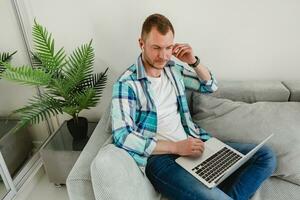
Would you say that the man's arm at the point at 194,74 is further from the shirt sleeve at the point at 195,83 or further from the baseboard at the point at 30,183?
the baseboard at the point at 30,183

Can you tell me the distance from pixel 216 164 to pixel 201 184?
148mm

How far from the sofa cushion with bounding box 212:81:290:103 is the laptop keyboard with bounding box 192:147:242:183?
1.50ft

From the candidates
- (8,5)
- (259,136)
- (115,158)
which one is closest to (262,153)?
(259,136)

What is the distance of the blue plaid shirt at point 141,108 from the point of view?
1271 millimetres

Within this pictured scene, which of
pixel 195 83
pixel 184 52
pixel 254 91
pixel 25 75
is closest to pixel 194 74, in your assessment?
pixel 195 83

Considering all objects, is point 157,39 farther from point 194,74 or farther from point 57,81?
point 57,81

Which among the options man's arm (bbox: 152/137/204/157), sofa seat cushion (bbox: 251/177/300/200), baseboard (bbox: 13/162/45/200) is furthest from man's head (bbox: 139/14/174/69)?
baseboard (bbox: 13/162/45/200)

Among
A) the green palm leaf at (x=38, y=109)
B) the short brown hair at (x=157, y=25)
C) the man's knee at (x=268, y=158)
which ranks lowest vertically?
the man's knee at (x=268, y=158)

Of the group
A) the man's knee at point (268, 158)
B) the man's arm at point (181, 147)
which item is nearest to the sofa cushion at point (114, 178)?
the man's arm at point (181, 147)

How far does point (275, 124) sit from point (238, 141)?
8.5 inches

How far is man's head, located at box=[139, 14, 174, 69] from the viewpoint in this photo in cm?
128

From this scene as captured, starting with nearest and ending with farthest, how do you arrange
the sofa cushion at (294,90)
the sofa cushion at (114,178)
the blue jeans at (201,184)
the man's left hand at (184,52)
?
the sofa cushion at (114,178) < the blue jeans at (201,184) < the man's left hand at (184,52) < the sofa cushion at (294,90)

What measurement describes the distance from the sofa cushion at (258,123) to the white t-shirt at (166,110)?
215 mm

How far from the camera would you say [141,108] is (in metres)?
1.41
